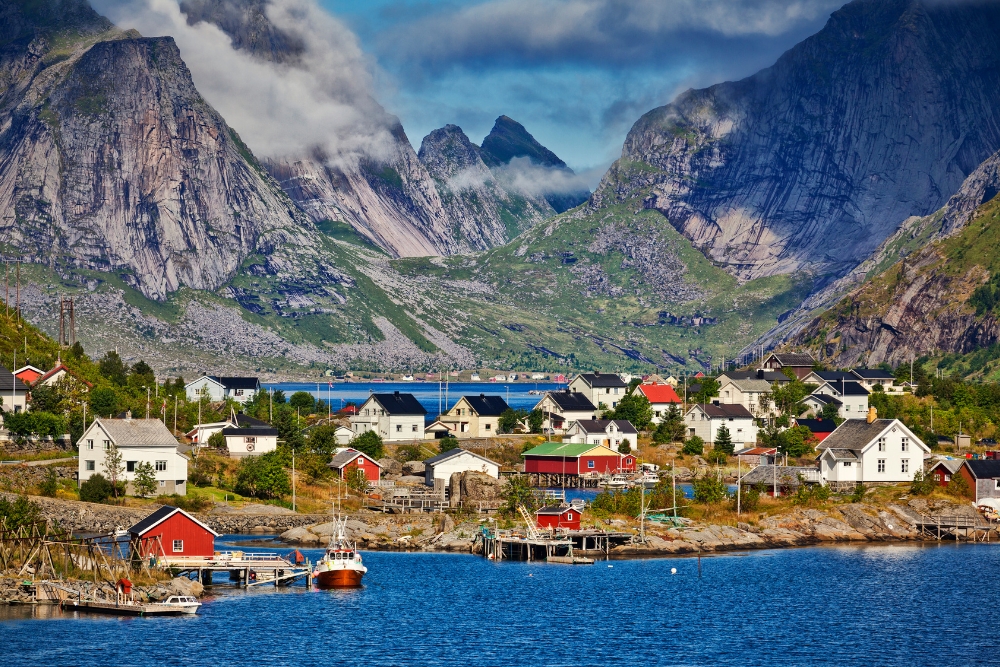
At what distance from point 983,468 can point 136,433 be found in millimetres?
64280

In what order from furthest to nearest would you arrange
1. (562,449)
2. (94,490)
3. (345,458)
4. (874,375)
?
(874,375) < (562,449) < (345,458) < (94,490)

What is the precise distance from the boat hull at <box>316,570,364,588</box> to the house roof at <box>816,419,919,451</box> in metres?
52.2

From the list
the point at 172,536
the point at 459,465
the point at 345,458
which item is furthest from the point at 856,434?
the point at 172,536

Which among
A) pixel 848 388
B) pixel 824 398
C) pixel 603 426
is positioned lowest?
pixel 603 426

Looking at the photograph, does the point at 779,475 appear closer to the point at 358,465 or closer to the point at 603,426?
the point at 358,465

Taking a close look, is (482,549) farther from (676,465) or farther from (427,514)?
(676,465)

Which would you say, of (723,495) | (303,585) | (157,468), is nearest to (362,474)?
(157,468)

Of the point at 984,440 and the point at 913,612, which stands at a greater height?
the point at 984,440

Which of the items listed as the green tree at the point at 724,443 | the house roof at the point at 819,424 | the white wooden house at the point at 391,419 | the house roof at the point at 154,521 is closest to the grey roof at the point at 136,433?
the house roof at the point at 154,521

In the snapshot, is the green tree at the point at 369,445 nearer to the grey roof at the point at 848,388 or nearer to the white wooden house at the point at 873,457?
the white wooden house at the point at 873,457

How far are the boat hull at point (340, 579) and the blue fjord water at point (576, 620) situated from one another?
1.00 metres

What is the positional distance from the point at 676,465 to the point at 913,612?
227ft

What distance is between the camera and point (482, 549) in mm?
99000

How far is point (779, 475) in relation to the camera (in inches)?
4665
